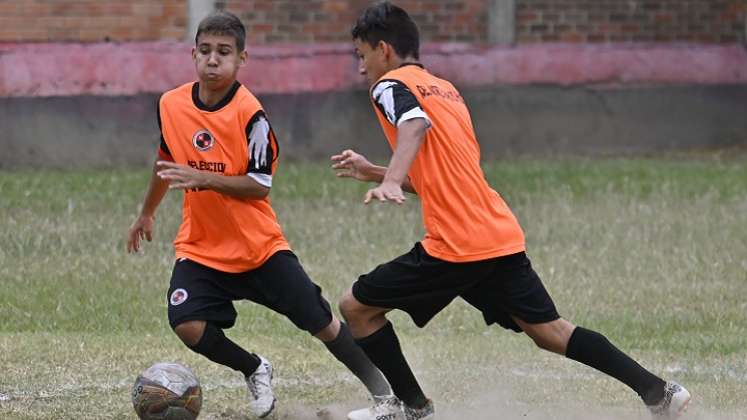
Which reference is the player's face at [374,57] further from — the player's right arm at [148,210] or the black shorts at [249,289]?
the player's right arm at [148,210]

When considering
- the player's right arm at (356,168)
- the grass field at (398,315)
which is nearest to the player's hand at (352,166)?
the player's right arm at (356,168)

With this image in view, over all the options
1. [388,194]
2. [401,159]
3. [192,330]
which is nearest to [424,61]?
[192,330]

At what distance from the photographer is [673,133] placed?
18.1 meters

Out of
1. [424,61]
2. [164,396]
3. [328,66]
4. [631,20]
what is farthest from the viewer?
[631,20]

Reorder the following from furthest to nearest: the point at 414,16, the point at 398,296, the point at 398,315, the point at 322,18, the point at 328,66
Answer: the point at 414,16, the point at 322,18, the point at 328,66, the point at 398,315, the point at 398,296

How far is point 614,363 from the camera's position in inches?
237

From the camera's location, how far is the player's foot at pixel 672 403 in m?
6.03

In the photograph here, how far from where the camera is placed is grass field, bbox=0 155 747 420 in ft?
22.9

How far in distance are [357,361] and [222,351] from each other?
0.57m

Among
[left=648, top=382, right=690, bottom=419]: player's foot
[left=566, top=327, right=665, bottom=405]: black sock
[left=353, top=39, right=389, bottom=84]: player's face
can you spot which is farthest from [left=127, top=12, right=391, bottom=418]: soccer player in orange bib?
[left=648, top=382, right=690, bottom=419]: player's foot

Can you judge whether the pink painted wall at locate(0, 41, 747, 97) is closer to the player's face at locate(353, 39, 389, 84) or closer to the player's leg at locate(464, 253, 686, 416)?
the player's face at locate(353, 39, 389, 84)

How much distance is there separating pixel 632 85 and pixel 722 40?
4.70ft

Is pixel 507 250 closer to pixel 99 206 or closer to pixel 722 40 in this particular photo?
pixel 99 206

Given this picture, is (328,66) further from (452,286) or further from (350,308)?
(452,286)
